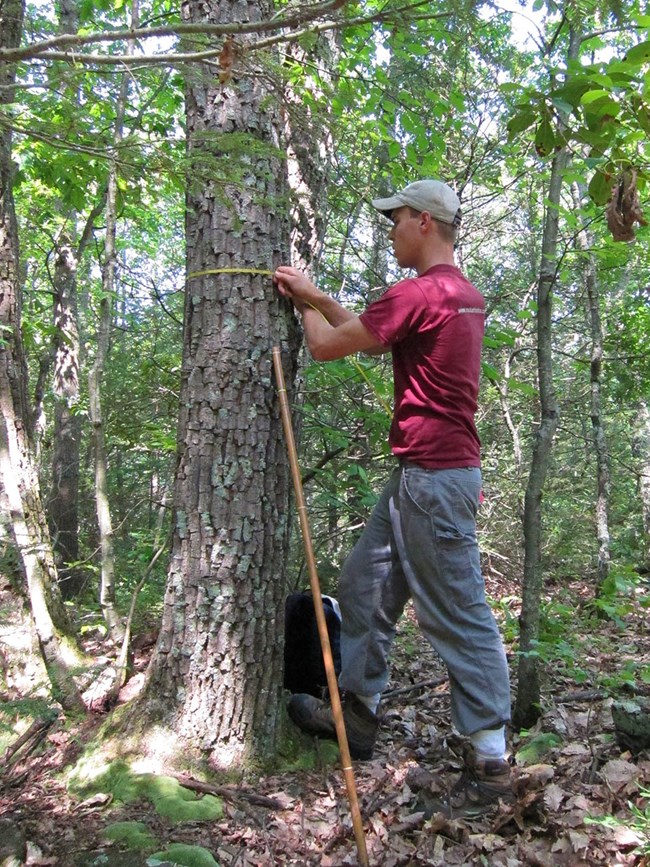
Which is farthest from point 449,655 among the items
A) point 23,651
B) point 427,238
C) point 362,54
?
point 362,54

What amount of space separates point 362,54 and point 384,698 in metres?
5.03

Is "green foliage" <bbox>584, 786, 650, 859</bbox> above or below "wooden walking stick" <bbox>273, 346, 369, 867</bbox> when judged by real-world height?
below

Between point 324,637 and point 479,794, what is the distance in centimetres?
Result: 94

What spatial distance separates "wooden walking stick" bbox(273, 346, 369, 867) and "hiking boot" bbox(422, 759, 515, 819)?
421mm

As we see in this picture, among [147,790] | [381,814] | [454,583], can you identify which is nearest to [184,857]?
[147,790]

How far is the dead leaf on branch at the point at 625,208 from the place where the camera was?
3188mm

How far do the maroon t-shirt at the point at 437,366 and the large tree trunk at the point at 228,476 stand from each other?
0.62 meters

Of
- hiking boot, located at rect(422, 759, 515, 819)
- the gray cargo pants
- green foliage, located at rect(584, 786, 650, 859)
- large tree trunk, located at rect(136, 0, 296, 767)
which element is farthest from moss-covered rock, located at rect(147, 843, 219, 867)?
green foliage, located at rect(584, 786, 650, 859)

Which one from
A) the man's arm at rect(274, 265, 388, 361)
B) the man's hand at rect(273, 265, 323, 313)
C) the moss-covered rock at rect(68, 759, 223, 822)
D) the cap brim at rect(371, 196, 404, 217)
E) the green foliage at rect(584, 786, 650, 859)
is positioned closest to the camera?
the green foliage at rect(584, 786, 650, 859)

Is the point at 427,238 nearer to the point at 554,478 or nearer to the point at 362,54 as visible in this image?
the point at 362,54

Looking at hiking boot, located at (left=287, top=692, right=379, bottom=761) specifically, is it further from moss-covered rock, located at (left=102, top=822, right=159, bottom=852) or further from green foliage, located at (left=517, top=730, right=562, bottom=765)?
moss-covered rock, located at (left=102, top=822, right=159, bottom=852)

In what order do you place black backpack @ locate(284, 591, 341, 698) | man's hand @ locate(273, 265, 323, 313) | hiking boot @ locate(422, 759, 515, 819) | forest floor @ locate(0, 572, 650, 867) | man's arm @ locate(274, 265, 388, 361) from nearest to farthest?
1. forest floor @ locate(0, 572, 650, 867)
2. hiking boot @ locate(422, 759, 515, 819)
3. man's arm @ locate(274, 265, 388, 361)
4. man's hand @ locate(273, 265, 323, 313)
5. black backpack @ locate(284, 591, 341, 698)

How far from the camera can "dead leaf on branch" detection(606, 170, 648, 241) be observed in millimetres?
3188

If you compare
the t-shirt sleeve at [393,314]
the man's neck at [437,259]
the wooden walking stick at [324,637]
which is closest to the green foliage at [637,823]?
the wooden walking stick at [324,637]
